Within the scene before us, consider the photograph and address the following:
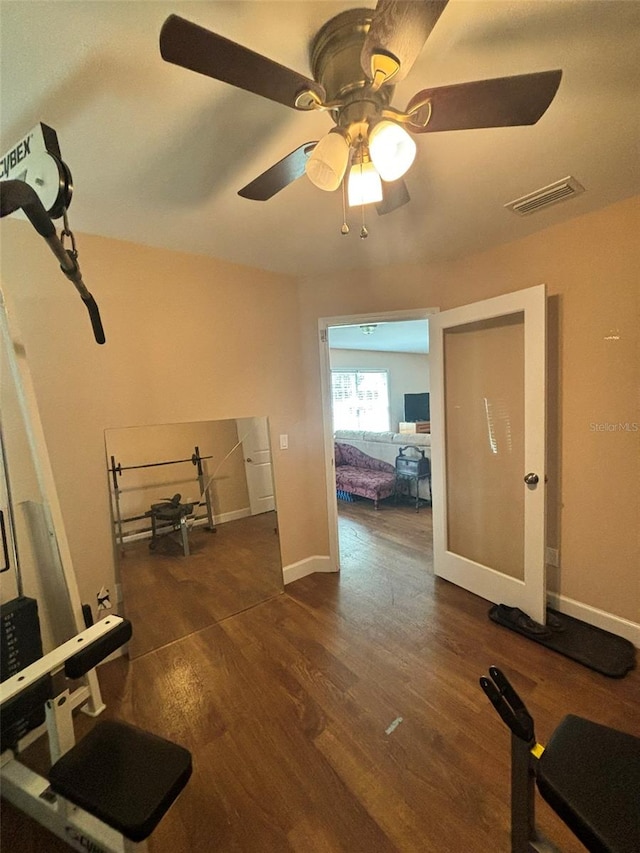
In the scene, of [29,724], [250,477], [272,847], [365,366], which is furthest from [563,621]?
[365,366]

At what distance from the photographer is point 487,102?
0.90 metres

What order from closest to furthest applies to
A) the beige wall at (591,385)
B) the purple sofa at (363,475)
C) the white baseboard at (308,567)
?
the beige wall at (591,385)
the white baseboard at (308,567)
the purple sofa at (363,475)

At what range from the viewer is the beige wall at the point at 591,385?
190 cm

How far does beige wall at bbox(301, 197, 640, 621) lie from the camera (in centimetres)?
190

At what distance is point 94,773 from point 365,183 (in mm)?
1928

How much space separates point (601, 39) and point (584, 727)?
74.9 inches

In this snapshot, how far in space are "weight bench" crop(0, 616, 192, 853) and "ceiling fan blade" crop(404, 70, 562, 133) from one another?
1.88 meters

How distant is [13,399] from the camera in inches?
65.0

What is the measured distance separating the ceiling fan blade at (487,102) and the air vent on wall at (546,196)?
93 centimetres

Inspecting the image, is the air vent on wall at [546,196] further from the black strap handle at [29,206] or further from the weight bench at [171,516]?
the weight bench at [171,516]

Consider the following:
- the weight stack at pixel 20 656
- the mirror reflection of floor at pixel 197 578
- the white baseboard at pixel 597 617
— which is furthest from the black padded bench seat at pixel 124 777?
the white baseboard at pixel 597 617

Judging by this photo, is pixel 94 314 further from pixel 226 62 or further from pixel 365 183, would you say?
pixel 365 183

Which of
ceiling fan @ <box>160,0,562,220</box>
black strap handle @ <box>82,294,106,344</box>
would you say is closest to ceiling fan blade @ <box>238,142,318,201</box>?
ceiling fan @ <box>160,0,562,220</box>

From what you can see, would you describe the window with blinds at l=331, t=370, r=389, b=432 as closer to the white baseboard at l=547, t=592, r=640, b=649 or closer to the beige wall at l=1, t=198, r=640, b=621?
the beige wall at l=1, t=198, r=640, b=621
